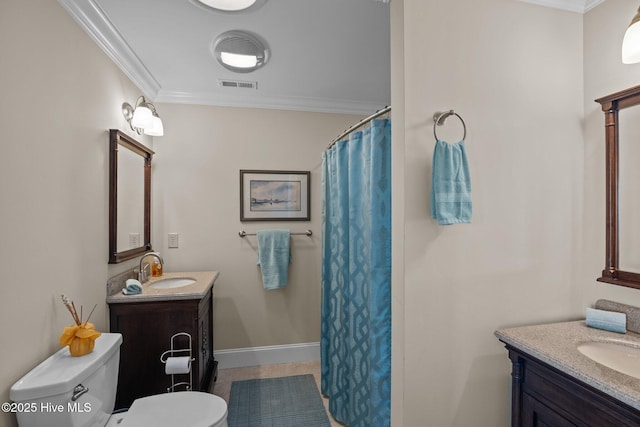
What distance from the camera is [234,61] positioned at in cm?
216

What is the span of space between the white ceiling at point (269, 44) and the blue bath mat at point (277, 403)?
2.49 m

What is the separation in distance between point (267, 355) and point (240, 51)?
2.60 m

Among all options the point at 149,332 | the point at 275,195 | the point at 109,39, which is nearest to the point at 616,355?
the point at 149,332

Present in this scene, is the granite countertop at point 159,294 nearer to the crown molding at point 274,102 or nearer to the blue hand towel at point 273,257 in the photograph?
the blue hand towel at point 273,257

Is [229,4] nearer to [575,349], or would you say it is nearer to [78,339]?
[78,339]

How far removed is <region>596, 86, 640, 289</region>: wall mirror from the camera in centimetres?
130

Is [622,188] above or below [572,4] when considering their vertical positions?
below

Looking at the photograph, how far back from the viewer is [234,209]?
9.25ft

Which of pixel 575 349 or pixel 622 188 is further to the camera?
pixel 622 188

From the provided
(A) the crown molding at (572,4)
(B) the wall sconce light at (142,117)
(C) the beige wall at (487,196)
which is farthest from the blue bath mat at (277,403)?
(A) the crown molding at (572,4)

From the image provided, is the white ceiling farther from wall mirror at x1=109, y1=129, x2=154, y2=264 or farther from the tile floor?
the tile floor

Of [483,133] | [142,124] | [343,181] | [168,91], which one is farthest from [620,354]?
[168,91]

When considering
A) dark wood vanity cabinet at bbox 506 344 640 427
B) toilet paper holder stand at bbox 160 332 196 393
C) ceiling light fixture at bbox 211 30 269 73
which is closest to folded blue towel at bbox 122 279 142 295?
toilet paper holder stand at bbox 160 332 196 393

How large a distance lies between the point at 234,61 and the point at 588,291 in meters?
2.53
